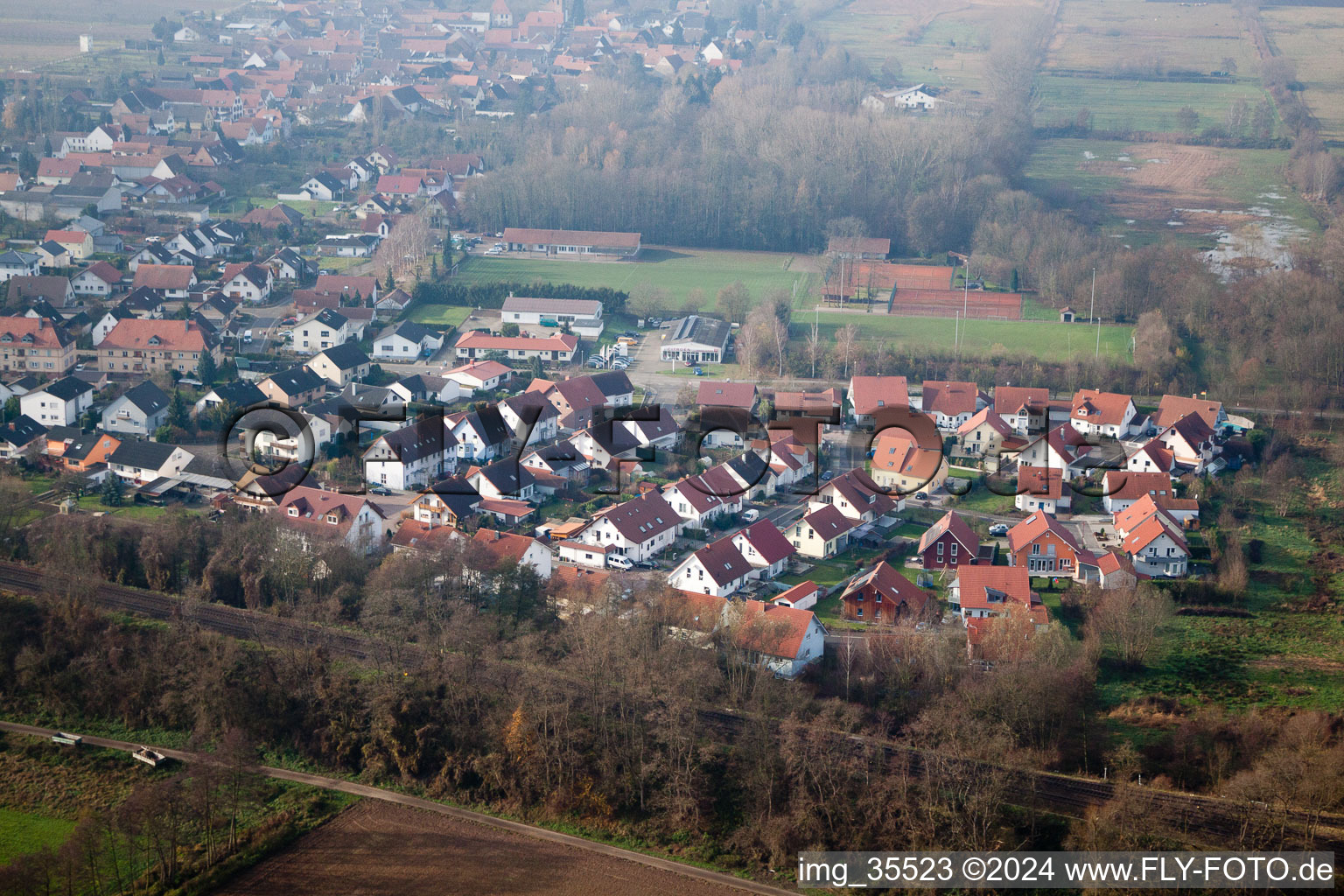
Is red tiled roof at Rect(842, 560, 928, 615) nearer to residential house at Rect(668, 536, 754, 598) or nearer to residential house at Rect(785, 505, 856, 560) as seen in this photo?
residential house at Rect(668, 536, 754, 598)

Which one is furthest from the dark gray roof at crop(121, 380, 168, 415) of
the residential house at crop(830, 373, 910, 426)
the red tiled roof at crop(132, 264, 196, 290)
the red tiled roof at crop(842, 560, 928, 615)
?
the red tiled roof at crop(842, 560, 928, 615)

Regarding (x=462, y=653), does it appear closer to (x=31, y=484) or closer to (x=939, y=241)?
(x=31, y=484)

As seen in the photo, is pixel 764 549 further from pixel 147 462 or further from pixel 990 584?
pixel 147 462

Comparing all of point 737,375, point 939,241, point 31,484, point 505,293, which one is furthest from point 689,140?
point 31,484

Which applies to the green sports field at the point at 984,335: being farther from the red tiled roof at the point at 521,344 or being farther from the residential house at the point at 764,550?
the residential house at the point at 764,550

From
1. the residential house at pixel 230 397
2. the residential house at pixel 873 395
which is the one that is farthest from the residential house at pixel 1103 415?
the residential house at pixel 230 397

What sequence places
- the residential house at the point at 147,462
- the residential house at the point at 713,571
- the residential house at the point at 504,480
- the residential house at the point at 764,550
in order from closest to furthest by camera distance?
the residential house at the point at 713,571
the residential house at the point at 764,550
the residential house at the point at 504,480
the residential house at the point at 147,462
